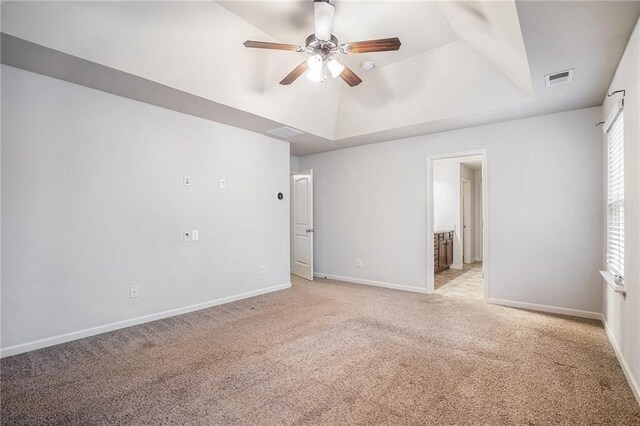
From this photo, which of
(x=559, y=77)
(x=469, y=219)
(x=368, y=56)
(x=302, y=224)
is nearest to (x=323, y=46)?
(x=368, y=56)

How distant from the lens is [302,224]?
6.02 m

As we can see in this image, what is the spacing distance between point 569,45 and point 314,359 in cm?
313

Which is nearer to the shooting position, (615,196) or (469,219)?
(615,196)

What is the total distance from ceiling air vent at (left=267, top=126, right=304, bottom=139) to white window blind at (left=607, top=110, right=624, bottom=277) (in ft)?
11.5

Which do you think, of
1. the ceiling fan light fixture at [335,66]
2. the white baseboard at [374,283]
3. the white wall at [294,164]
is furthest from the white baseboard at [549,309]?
the white wall at [294,164]

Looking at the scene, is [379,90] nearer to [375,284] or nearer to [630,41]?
[630,41]

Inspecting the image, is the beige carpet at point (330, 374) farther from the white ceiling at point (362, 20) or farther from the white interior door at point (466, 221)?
the white interior door at point (466, 221)

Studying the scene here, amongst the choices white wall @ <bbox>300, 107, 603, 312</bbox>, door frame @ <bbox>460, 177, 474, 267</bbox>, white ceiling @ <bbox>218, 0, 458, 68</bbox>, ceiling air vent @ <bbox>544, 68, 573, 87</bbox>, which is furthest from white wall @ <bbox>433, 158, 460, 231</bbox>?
ceiling air vent @ <bbox>544, 68, 573, 87</bbox>

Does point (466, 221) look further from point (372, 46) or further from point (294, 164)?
point (372, 46)

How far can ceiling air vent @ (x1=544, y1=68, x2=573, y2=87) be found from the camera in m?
2.80

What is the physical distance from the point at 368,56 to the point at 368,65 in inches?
5.5

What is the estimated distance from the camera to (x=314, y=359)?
263 centimetres

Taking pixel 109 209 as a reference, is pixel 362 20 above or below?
above

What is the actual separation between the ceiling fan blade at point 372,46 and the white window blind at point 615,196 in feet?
6.35
